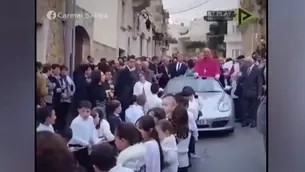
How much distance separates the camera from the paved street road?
2.35 m

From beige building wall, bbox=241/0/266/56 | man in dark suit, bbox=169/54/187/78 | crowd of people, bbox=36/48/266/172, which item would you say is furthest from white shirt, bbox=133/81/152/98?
beige building wall, bbox=241/0/266/56

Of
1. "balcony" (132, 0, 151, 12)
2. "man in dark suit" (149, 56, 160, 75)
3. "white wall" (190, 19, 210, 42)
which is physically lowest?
"man in dark suit" (149, 56, 160, 75)

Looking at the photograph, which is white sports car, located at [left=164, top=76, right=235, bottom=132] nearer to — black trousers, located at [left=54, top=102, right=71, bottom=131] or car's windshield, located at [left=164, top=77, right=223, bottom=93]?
car's windshield, located at [left=164, top=77, right=223, bottom=93]

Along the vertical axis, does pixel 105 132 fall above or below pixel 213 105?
below

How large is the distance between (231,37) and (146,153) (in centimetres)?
59

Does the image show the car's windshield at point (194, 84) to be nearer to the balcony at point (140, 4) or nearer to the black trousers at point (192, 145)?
the black trousers at point (192, 145)

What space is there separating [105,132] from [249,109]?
0.60m

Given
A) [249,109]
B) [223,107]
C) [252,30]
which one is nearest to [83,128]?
[223,107]

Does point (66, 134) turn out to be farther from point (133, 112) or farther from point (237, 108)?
point (237, 108)

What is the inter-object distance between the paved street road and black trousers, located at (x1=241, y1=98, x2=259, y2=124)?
0.14 ft

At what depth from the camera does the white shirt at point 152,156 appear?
238cm

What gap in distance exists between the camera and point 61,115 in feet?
7.79
